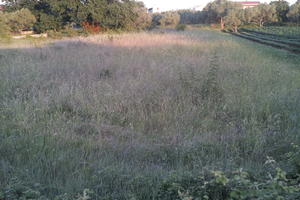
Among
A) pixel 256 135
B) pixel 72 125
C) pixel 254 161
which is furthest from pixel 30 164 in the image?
pixel 256 135

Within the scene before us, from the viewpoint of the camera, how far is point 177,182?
3100 millimetres

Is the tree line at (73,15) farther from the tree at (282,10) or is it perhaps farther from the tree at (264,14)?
the tree at (282,10)

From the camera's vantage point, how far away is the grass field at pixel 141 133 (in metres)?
3.23

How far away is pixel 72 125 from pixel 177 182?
2.60 m

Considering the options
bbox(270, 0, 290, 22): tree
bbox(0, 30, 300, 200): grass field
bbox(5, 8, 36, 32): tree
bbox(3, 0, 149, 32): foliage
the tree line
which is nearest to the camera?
bbox(0, 30, 300, 200): grass field

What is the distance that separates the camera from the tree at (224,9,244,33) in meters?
56.4

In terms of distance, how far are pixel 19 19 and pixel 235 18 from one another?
1685 inches

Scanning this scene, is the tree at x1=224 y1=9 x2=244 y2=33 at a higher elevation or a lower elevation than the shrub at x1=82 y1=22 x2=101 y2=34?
higher

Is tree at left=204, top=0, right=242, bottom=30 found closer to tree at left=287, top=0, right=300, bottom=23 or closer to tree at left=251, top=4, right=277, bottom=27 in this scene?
tree at left=251, top=4, right=277, bottom=27

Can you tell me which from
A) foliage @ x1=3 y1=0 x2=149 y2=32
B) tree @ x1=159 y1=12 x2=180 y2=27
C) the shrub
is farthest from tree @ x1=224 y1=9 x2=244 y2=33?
the shrub

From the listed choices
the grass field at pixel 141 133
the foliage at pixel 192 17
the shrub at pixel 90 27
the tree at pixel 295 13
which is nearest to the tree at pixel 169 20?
the foliage at pixel 192 17

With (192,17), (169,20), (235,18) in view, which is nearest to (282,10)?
(235,18)

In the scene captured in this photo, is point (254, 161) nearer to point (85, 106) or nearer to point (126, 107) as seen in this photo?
point (126, 107)

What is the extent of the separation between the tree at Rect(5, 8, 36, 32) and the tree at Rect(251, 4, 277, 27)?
153ft
